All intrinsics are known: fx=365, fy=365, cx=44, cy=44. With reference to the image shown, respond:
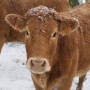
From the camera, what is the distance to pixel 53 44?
4887 mm

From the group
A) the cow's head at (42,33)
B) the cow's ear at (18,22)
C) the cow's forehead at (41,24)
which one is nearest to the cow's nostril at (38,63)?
the cow's head at (42,33)

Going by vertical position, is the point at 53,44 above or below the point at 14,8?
below

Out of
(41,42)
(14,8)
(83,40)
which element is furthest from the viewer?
(14,8)

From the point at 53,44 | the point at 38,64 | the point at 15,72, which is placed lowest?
the point at 15,72

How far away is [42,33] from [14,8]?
11.4 ft

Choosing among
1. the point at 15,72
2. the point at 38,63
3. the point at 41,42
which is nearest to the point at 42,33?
the point at 41,42

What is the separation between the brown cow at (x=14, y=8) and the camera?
796 centimetres

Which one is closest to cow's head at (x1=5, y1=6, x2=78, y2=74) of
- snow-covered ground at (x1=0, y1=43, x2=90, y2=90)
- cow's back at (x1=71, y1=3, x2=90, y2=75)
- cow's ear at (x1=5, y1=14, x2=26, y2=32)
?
cow's ear at (x1=5, y1=14, x2=26, y2=32)

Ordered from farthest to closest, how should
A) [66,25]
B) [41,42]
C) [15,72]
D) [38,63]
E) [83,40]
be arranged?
[15,72] → [83,40] → [66,25] → [41,42] → [38,63]

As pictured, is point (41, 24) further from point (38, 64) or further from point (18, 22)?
point (38, 64)

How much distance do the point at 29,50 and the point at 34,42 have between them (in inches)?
6.3

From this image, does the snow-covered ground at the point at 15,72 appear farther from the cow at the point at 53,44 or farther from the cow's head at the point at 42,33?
the cow's head at the point at 42,33

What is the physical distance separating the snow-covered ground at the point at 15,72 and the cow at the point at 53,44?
1763mm

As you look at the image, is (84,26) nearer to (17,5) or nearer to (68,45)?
(68,45)
